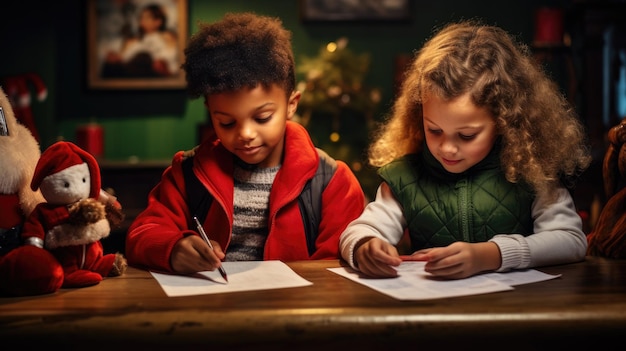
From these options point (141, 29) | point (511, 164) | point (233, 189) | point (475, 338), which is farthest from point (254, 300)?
point (141, 29)

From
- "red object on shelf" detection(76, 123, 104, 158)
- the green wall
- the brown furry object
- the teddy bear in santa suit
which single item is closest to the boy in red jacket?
the teddy bear in santa suit

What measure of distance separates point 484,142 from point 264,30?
1.95ft

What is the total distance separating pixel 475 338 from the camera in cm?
124

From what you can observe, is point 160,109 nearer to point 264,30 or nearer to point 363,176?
point 363,176

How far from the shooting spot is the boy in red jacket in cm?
172

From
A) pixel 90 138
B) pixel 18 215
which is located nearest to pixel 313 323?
pixel 18 215

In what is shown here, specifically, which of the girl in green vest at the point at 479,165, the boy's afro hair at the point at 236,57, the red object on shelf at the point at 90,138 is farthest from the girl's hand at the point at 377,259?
the red object on shelf at the point at 90,138

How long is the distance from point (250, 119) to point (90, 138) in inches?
135

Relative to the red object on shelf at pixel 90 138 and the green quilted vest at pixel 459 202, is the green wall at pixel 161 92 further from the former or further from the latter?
the green quilted vest at pixel 459 202

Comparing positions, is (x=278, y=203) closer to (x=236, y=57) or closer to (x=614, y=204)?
(x=236, y=57)

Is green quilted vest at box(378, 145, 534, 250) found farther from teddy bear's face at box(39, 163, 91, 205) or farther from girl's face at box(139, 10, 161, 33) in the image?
girl's face at box(139, 10, 161, 33)

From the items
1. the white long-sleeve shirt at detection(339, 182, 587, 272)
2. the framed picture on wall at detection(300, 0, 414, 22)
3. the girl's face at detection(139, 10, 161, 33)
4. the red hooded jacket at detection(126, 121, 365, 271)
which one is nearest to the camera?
the white long-sleeve shirt at detection(339, 182, 587, 272)

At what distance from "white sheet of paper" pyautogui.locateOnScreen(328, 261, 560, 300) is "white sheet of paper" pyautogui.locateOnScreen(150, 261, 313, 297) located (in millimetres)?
124

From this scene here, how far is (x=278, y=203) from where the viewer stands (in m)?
1.83
